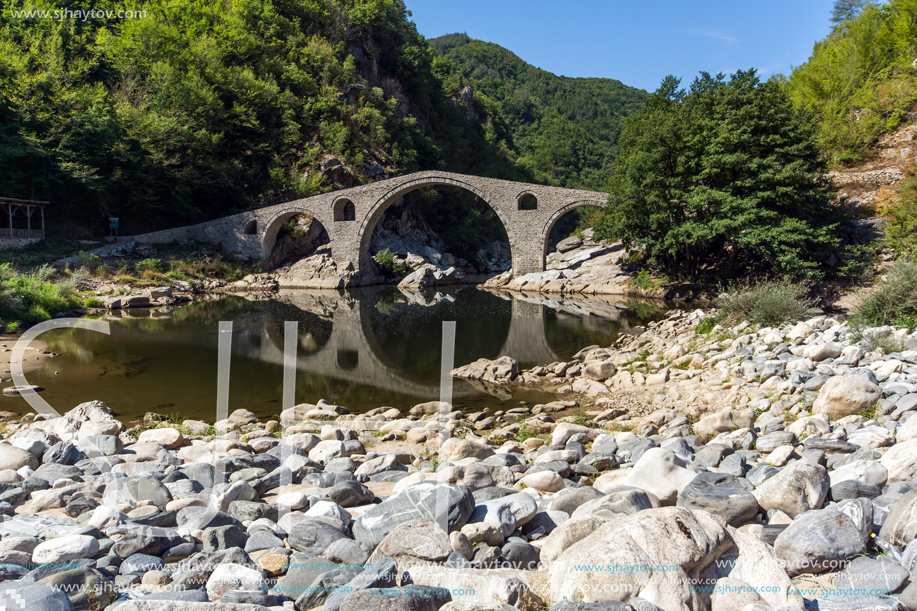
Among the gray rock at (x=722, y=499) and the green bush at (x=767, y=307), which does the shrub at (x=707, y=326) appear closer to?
the green bush at (x=767, y=307)

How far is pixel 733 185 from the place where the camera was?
15727 millimetres

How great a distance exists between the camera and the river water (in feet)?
26.6

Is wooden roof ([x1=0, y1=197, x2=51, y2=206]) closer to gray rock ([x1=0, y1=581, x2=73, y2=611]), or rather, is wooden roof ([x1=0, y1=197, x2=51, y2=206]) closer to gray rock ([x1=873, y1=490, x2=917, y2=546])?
gray rock ([x1=0, y1=581, x2=73, y2=611])

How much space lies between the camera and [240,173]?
97.9 ft

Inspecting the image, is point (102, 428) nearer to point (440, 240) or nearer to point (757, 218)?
point (757, 218)

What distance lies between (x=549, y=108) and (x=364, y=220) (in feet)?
176

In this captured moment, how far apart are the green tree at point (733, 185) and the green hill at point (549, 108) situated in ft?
102

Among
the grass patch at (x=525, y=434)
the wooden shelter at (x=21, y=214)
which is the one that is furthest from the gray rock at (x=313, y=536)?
the wooden shelter at (x=21, y=214)

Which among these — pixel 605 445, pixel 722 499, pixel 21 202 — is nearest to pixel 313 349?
pixel 605 445

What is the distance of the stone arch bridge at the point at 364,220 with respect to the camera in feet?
88.0

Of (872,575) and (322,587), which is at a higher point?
(872,575)

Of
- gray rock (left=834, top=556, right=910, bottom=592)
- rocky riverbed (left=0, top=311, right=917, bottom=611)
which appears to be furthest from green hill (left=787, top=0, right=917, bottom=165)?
gray rock (left=834, top=556, right=910, bottom=592)

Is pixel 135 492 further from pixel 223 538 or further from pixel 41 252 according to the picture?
pixel 41 252

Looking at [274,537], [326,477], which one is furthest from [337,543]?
[326,477]
